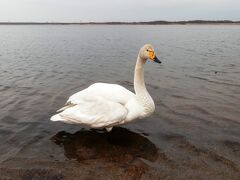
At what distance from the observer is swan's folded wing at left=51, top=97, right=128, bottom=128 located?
7.19m

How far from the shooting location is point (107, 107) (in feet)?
23.9

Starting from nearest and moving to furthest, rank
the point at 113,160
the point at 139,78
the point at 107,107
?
the point at 113,160, the point at 107,107, the point at 139,78

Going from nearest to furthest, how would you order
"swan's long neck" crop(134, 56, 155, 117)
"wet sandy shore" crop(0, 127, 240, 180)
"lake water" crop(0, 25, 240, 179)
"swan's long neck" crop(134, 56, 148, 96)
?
"wet sandy shore" crop(0, 127, 240, 180) < "lake water" crop(0, 25, 240, 179) < "swan's long neck" crop(134, 56, 155, 117) < "swan's long neck" crop(134, 56, 148, 96)

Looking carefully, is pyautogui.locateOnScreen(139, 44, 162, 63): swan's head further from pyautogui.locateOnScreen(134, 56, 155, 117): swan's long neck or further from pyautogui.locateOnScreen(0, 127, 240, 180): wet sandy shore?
pyautogui.locateOnScreen(0, 127, 240, 180): wet sandy shore

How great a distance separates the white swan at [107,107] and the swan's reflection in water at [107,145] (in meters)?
0.38

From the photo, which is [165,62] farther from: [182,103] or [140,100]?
[140,100]

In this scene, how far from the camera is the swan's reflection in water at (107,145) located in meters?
6.80

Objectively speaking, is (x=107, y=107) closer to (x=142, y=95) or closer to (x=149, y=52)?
(x=142, y=95)

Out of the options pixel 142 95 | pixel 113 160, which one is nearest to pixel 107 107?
pixel 142 95

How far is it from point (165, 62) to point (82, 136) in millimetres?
14336

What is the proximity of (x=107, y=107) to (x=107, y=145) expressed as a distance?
2.84 feet

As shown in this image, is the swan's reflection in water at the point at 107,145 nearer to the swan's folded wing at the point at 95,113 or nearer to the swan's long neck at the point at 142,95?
the swan's folded wing at the point at 95,113

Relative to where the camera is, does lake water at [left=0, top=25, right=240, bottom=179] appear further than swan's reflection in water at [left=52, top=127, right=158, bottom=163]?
No

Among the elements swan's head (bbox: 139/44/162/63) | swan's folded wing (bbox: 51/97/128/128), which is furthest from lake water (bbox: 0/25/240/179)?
swan's head (bbox: 139/44/162/63)
